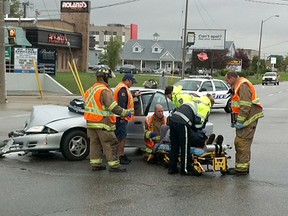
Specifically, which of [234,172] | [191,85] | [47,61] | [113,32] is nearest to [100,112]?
[234,172]

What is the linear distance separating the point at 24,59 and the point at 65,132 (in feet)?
73.2

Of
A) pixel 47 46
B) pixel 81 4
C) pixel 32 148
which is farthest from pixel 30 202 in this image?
pixel 81 4

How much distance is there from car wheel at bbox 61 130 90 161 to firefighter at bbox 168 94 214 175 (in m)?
1.82

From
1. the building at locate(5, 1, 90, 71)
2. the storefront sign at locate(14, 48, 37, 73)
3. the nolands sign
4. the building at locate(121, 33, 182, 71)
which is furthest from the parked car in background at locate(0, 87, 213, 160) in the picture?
the building at locate(121, 33, 182, 71)

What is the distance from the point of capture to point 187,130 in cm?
772

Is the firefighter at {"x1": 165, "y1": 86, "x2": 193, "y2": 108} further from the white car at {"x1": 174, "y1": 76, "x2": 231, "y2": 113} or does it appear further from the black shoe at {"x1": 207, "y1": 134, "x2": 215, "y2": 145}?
the white car at {"x1": 174, "y1": 76, "x2": 231, "y2": 113}

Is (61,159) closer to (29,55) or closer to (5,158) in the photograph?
(5,158)

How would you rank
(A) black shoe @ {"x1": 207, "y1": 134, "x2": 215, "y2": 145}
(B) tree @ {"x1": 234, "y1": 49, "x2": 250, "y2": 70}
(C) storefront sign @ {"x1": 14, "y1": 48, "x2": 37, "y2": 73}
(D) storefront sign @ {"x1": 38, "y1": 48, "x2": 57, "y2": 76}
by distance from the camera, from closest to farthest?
(A) black shoe @ {"x1": 207, "y1": 134, "x2": 215, "y2": 145} < (C) storefront sign @ {"x1": 14, "y1": 48, "x2": 37, "y2": 73} < (D) storefront sign @ {"x1": 38, "y1": 48, "x2": 57, "y2": 76} < (B) tree @ {"x1": 234, "y1": 49, "x2": 250, "y2": 70}

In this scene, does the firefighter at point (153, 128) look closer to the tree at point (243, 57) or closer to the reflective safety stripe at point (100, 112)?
the reflective safety stripe at point (100, 112)

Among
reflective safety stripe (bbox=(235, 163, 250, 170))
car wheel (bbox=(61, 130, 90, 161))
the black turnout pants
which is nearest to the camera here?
the black turnout pants

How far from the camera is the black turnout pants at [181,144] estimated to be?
7707 mm

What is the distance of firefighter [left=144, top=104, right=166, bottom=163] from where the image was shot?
8.93m

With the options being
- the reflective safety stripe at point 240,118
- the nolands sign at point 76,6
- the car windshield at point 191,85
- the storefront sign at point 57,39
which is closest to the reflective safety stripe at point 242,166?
the reflective safety stripe at point 240,118

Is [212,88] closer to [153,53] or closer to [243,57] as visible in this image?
[243,57]
